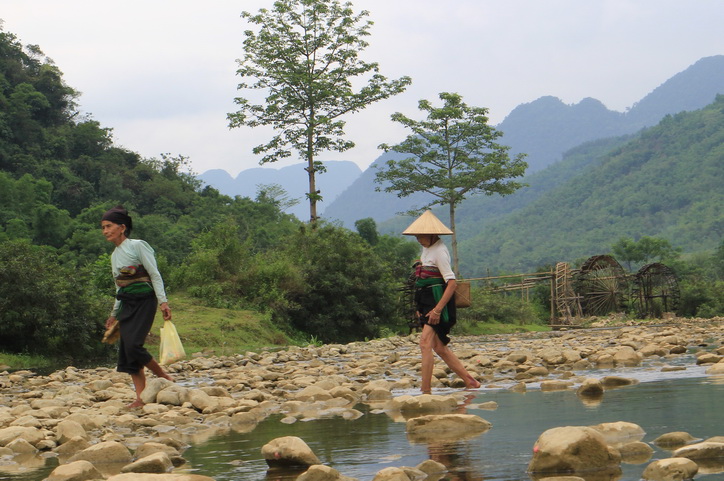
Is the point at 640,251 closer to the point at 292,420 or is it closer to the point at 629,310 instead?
the point at 629,310

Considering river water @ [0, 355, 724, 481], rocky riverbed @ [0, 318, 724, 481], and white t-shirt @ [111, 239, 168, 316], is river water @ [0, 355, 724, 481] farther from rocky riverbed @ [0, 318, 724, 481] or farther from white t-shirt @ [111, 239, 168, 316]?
white t-shirt @ [111, 239, 168, 316]

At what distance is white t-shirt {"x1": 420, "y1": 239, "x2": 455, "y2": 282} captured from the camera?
6934 millimetres

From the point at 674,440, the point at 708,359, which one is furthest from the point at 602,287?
the point at 674,440

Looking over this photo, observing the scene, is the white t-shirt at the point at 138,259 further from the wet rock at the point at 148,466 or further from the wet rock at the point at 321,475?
the wet rock at the point at 321,475

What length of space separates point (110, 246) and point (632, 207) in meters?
68.8

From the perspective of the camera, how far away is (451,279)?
6.92 meters

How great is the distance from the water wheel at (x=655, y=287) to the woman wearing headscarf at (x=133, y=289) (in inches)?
1078

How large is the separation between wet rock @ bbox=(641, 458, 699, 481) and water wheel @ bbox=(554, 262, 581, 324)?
2812 centimetres

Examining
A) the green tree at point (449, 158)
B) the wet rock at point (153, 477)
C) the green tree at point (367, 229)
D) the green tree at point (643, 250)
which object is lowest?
the wet rock at point (153, 477)

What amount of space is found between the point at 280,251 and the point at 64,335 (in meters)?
11.4

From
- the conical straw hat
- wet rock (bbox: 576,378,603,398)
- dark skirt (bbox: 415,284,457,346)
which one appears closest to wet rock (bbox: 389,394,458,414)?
dark skirt (bbox: 415,284,457,346)

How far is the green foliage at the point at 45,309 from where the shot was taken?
13750 millimetres

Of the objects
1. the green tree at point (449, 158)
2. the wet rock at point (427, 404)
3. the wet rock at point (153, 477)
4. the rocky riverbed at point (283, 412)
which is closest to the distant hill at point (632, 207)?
the green tree at point (449, 158)

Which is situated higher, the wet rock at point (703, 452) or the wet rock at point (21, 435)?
the wet rock at point (703, 452)
